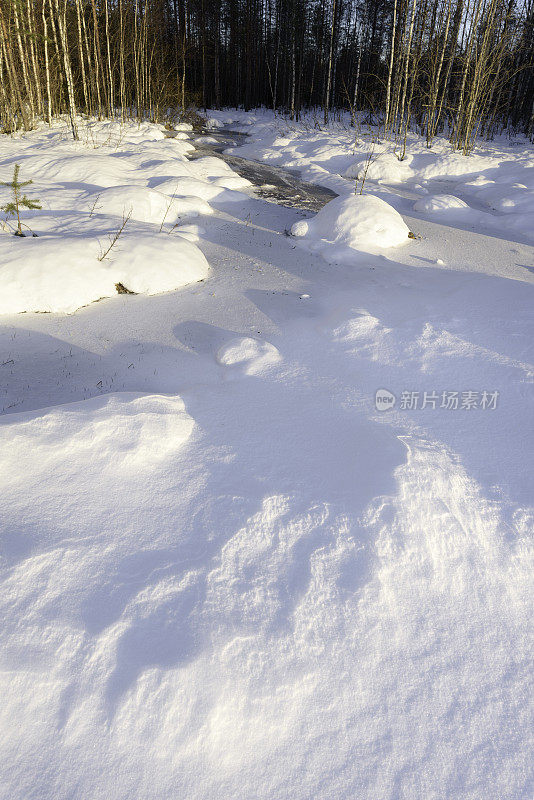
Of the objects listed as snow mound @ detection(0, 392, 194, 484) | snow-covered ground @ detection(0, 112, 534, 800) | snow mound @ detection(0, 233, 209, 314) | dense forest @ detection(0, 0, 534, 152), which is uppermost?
dense forest @ detection(0, 0, 534, 152)

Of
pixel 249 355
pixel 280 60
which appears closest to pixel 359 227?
pixel 249 355

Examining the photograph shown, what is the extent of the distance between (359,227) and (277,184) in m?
4.16

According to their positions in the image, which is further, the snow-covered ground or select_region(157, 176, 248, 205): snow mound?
select_region(157, 176, 248, 205): snow mound

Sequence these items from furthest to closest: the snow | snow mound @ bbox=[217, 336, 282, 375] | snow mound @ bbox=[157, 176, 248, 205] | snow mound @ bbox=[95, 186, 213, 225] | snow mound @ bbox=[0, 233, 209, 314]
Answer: snow mound @ bbox=[157, 176, 248, 205] < snow mound @ bbox=[95, 186, 213, 225] < the snow < snow mound @ bbox=[0, 233, 209, 314] < snow mound @ bbox=[217, 336, 282, 375]

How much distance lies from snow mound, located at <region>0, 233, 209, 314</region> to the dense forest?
25.1 ft

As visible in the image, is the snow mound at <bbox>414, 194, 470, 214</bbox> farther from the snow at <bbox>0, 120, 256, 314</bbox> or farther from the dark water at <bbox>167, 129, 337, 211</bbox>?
the snow at <bbox>0, 120, 256, 314</bbox>

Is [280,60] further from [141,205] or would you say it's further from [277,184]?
[141,205]

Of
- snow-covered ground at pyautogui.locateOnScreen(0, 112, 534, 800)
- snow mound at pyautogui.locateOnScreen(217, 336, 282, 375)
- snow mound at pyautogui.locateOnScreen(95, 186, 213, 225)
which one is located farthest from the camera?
snow mound at pyautogui.locateOnScreen(95, 186, 213, 225)

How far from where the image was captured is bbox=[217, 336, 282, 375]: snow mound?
10.9 ft

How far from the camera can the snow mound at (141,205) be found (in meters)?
6.23

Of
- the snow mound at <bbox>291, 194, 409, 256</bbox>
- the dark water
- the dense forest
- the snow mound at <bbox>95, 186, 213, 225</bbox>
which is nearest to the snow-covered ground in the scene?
the snow mound at <bbox>291, 194, 409, 256</bbox>

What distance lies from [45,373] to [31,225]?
2.92m

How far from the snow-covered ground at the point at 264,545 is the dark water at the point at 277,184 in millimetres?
4595

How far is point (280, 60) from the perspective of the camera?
1033 inches
